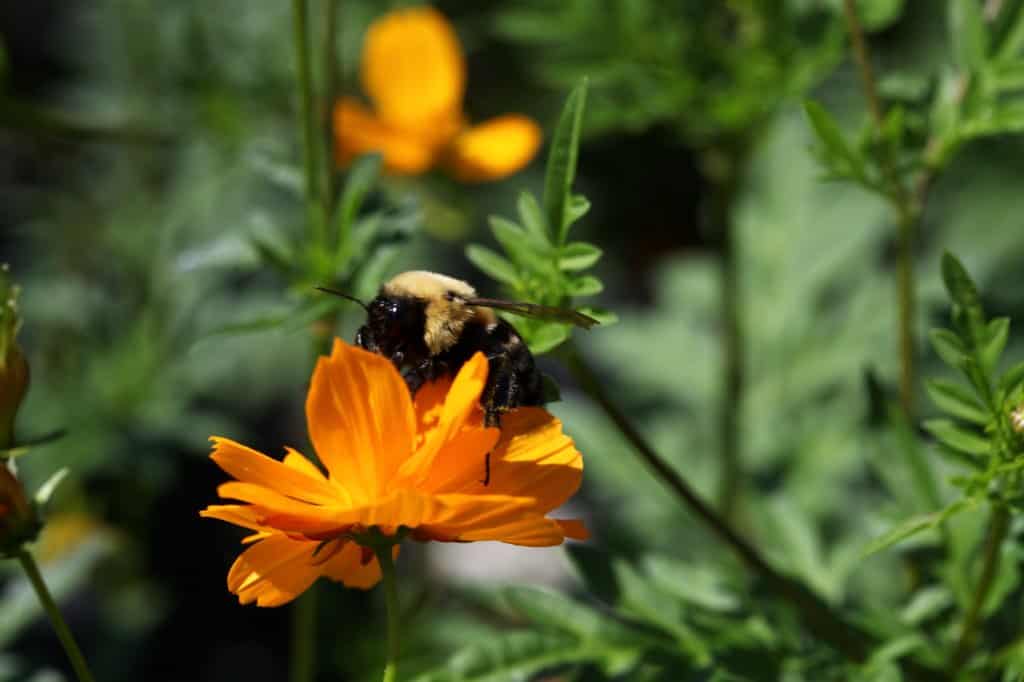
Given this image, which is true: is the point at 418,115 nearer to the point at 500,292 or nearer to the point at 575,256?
the point at 500,292

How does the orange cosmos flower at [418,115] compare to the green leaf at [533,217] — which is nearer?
the green leaf at [533,217]

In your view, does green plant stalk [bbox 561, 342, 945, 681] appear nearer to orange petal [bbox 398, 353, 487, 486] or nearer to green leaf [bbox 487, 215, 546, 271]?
green leaf [bbox 487, 215, 546, 271]

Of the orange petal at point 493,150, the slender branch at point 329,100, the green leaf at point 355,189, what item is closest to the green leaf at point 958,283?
the green leaf at point 355,189

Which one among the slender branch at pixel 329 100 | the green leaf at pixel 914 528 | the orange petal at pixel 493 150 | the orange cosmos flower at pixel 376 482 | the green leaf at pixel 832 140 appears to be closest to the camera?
the orange cosmos flower at pixel 376 482

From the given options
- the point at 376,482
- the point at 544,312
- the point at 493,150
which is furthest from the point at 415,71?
the point at 376,482

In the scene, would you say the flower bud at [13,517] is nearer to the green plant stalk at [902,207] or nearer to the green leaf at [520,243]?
the green leaf at [520,243]

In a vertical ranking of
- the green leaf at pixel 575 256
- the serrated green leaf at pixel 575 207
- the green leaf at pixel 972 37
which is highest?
the green leaf at pixel 972 37

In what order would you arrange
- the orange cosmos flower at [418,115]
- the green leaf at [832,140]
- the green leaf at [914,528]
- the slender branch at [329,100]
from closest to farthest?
the green leaf at [914,528], the green leaf at [832,140], the slender branch at [329,100], the orange cosmos flower at [418,115]

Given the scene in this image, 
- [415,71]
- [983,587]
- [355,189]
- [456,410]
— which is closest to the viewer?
[456,410]
